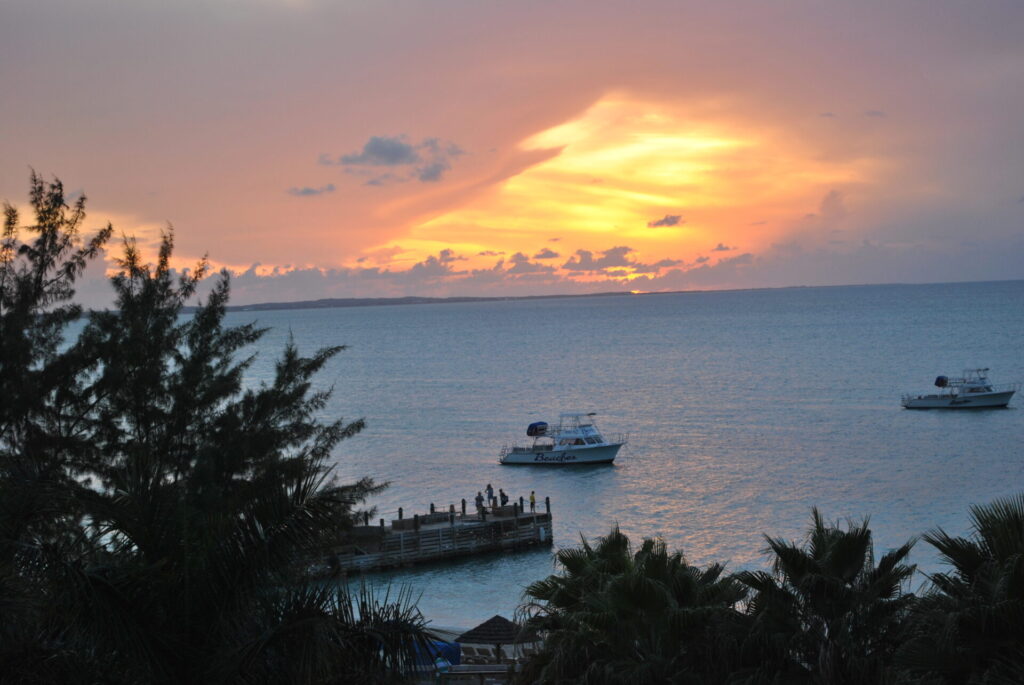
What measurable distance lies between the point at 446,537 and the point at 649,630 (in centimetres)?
3281

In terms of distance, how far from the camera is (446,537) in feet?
144

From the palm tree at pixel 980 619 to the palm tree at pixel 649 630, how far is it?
2415mm

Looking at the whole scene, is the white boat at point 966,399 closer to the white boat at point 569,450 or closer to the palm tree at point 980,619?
the white boat at point 569,450

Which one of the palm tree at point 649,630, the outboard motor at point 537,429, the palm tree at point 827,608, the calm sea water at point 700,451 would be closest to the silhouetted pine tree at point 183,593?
the palm tree at point 649,630

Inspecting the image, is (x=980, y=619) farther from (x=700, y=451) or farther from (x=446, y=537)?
(x=700, y=451)

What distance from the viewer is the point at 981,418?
3140 inches

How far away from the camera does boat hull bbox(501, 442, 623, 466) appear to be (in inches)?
2606

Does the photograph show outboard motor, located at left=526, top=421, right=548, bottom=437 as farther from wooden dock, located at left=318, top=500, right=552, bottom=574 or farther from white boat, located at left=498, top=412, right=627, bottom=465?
wooden dock, located at left=318, top=500, right=552, bottom=574

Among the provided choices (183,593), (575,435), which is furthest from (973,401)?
(183,593)

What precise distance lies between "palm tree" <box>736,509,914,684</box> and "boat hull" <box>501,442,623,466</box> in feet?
180

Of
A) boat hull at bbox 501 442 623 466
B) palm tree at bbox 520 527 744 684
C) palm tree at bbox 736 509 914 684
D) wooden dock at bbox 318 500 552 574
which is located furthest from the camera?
boat hull at bbox 501 442 623 466

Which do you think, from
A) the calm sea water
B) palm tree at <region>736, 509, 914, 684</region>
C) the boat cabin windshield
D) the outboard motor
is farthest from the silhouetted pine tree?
the outboard motor

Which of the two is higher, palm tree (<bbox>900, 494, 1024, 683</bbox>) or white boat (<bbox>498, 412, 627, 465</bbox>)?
palm tree (<bbox>900, 494, 1024, 683</bbox>)

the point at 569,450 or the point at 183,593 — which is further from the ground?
the point at 183,593
